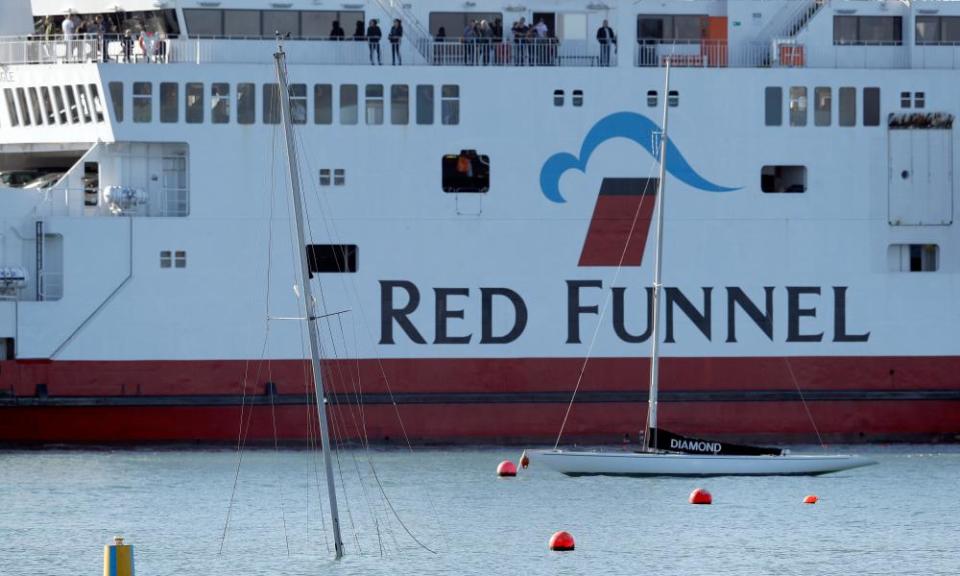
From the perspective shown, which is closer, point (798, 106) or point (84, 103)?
point (84, 103)

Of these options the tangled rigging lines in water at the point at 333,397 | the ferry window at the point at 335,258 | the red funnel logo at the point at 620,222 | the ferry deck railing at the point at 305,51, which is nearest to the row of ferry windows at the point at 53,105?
the ferry deck railing at the point at 305,51

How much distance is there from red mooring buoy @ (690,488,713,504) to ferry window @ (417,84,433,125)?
6295 mm

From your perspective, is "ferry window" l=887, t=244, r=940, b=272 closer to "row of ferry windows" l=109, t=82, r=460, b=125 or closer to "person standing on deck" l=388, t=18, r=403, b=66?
"row of ferry windows" l=109, t=82, r=460, b=125

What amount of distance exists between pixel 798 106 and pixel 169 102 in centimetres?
839

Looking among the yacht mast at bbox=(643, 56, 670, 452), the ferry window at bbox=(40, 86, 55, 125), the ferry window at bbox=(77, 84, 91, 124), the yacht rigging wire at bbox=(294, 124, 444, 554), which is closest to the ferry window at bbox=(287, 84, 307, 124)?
the yacht rigging wire at bbox=(294, 124, 444, 554)

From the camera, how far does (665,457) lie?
27109 mm

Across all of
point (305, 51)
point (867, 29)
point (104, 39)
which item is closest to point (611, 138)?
point (867, 29)

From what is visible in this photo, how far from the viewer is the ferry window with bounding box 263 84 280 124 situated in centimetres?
2895

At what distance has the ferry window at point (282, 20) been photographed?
97.1 feet

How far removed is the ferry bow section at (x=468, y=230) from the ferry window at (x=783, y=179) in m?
0.04

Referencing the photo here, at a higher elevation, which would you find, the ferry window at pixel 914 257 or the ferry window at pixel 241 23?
the ferry window at pixel 241 23

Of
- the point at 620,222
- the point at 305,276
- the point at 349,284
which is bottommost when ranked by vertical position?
the point at 349,284

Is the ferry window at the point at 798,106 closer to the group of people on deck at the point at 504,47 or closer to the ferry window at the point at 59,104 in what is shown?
the group of people on deck at the point at 504,47

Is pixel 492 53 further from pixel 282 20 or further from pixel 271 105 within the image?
pixel 271 105
